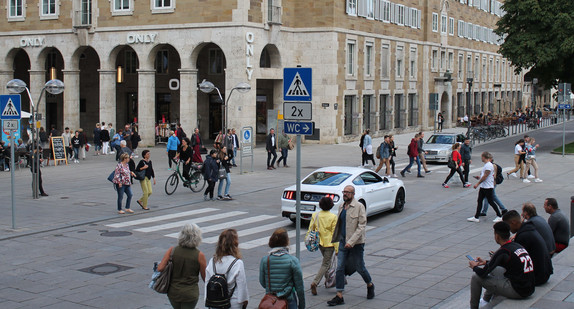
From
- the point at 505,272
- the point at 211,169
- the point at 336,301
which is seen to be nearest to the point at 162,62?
the point at 211,169

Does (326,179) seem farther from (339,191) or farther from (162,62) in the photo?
(162,62)

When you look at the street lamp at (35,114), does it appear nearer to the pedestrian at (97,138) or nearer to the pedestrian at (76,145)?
the pedestrian at (76,145)

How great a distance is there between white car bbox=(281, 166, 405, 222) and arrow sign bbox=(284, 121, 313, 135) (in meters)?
5.98

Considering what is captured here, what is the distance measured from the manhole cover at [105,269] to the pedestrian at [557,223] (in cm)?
719

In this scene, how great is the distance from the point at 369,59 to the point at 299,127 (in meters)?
39.4

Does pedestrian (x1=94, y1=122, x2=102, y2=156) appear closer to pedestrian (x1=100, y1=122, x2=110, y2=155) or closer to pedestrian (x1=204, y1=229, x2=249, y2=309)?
pedestrian (x1=100, y1=122, x2=110, y2=155)

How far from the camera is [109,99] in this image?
4300cm

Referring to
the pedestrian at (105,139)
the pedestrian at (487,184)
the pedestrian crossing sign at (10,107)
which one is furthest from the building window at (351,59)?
the pedestrian crossing sign at (10,107)

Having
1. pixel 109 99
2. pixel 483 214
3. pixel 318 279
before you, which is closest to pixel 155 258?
pixel 318 279

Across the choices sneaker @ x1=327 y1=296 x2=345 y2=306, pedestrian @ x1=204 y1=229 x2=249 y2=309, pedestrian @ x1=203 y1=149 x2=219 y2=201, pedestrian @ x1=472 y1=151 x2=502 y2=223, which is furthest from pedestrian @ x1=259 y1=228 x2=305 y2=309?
pedestrian @ x1=203 y1=149 x2=219 y2=201

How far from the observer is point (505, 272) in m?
9.03

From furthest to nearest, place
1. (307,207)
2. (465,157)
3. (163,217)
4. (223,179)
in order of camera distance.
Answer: (465,157), (223,179), (163,217), (307,207)

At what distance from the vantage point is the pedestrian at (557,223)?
11461 mm

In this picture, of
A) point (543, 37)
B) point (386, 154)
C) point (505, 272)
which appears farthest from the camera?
point (543, 37)
